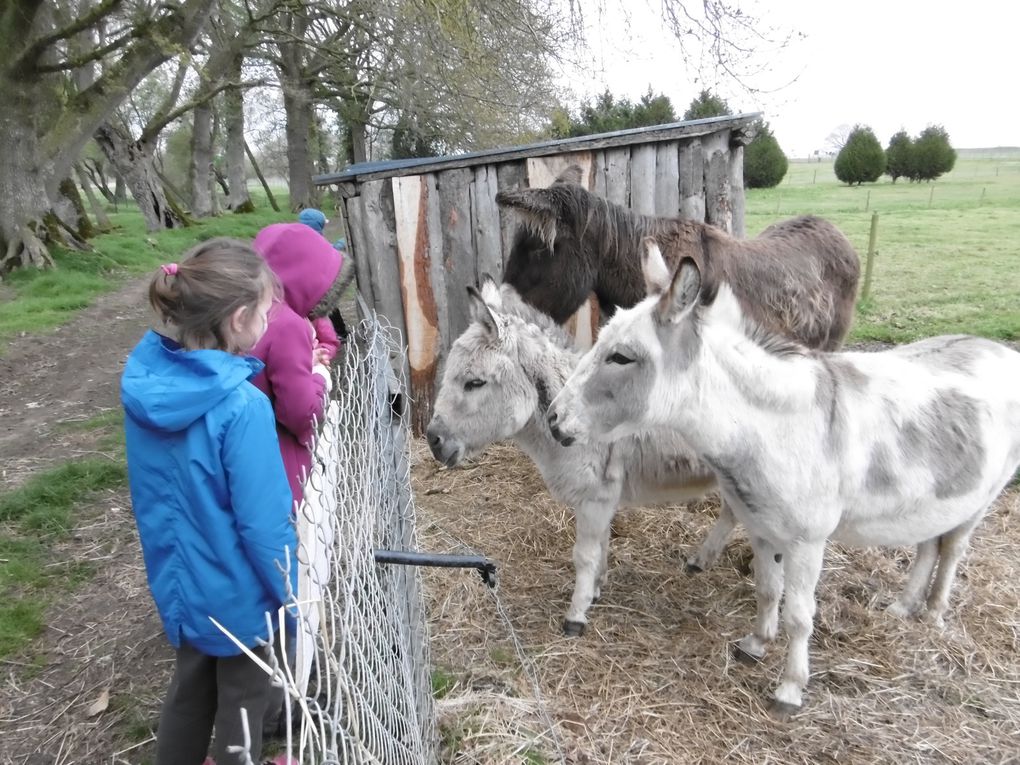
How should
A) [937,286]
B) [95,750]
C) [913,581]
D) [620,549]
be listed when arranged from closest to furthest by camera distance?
[95,750] → [913,581] → [620,549] → [937,286]

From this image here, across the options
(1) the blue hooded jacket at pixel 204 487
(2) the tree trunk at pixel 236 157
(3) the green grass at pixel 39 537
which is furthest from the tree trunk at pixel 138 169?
(1) the blue hooded jacket at pixel 204 487

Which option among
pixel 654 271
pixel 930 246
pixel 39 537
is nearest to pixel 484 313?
pixel 654 271

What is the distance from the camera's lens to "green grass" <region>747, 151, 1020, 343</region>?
31.6 feet

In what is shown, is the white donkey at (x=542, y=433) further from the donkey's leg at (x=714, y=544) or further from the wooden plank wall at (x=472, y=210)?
the wooden plank wall at (x=472, y=210)

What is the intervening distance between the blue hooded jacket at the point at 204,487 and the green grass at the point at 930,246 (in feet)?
28.4

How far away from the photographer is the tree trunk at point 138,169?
1941cm

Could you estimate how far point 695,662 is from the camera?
338cm

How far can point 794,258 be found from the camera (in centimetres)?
464

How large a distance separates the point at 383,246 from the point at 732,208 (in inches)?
120

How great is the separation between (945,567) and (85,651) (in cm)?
461

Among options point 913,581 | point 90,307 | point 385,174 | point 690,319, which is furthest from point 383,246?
point 90,307

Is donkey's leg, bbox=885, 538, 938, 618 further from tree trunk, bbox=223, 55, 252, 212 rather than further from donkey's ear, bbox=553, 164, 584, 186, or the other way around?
tree trunk, bbox=223, 55, 252, 212

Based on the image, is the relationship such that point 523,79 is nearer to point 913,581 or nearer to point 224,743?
point 913,581

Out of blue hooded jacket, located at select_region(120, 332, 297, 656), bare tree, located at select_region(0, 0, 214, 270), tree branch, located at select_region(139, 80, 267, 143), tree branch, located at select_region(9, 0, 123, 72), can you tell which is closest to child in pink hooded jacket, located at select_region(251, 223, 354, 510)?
blue hooded jacket, located at select_region(120, 332, 297, 656)
